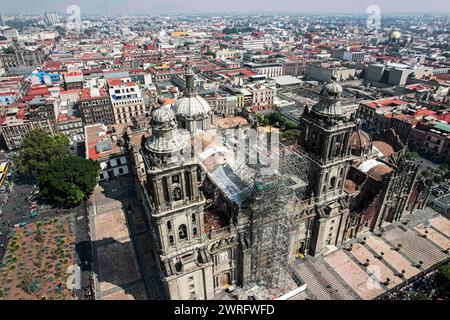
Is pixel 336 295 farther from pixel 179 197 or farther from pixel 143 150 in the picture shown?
pixel 143 150

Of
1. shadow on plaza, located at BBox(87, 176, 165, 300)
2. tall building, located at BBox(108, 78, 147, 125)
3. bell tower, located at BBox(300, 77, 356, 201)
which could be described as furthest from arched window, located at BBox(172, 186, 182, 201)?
tall building, located at BBox(108, 78, 147, 125)

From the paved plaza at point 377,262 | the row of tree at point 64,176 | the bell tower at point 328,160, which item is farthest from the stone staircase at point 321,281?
the row of tree at point 64,176

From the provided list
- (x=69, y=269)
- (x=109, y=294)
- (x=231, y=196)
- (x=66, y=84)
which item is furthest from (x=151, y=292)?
(x=66, y=84)

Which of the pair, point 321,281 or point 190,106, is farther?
point 190,106

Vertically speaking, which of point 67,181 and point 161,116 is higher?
point 161,116

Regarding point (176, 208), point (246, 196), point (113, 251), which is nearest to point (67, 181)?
point (113, 251)

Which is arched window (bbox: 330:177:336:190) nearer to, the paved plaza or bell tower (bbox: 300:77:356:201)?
bell tower (bbox: 300:77:356:201)

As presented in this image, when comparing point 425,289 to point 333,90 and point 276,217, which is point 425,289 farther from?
point 333,90
